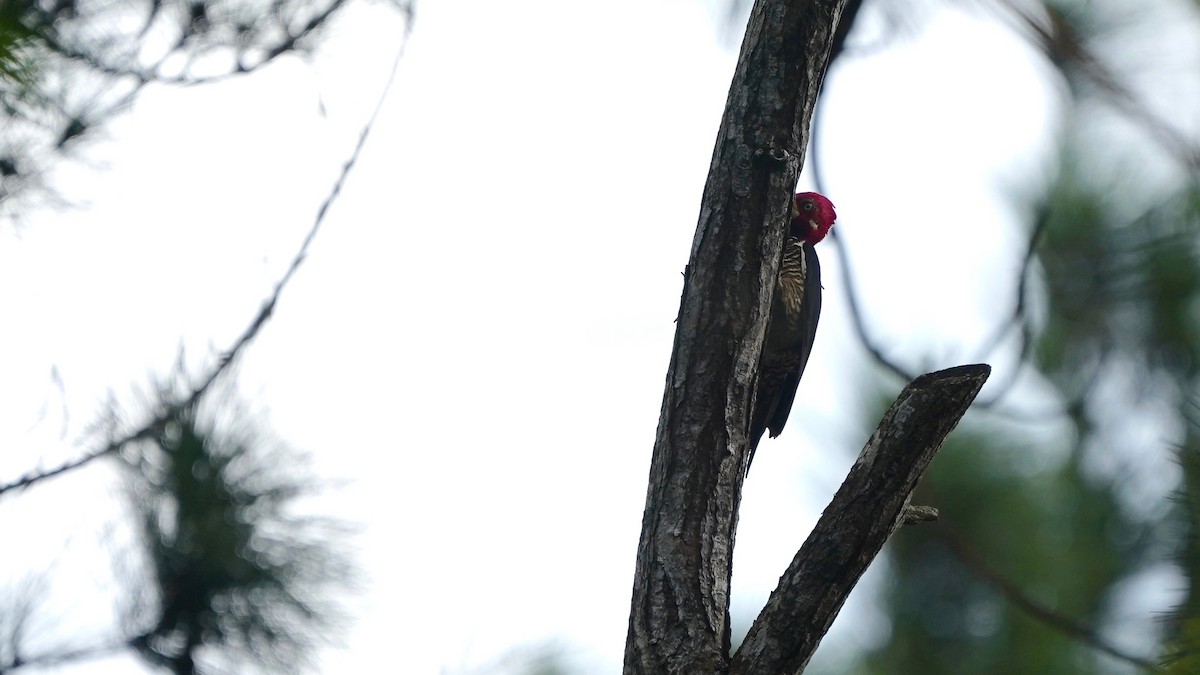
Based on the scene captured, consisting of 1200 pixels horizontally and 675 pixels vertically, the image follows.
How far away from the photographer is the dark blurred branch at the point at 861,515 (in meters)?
1.67

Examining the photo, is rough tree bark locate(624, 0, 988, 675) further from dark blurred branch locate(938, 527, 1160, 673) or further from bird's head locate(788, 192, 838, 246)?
dark blurred branch locate(938, 527, 1160, 673)

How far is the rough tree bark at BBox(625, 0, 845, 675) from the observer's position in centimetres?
186

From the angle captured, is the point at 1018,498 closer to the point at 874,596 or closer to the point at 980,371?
the point at 874,596

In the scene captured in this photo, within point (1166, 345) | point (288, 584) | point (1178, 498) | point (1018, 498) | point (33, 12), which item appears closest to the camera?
point (1178, 498)

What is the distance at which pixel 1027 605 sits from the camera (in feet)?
9.98

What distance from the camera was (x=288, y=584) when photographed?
7.05 feet

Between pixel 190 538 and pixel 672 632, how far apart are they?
92 centimetres

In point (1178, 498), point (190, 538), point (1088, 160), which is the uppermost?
point (1088, 160)

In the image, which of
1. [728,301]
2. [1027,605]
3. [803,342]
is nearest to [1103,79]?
[728,301]

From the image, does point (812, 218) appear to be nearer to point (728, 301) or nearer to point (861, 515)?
point (728, 301)

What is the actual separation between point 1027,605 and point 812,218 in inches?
51.0

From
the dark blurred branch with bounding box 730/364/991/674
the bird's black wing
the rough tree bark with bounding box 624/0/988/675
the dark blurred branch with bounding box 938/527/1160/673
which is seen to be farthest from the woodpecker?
the dark blurred branch with bounding box 730/364/991/674

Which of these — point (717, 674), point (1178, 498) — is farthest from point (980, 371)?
point (717, 674)

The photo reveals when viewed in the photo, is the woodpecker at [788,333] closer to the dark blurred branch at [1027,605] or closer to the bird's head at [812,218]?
the bird's head at [812,218]
